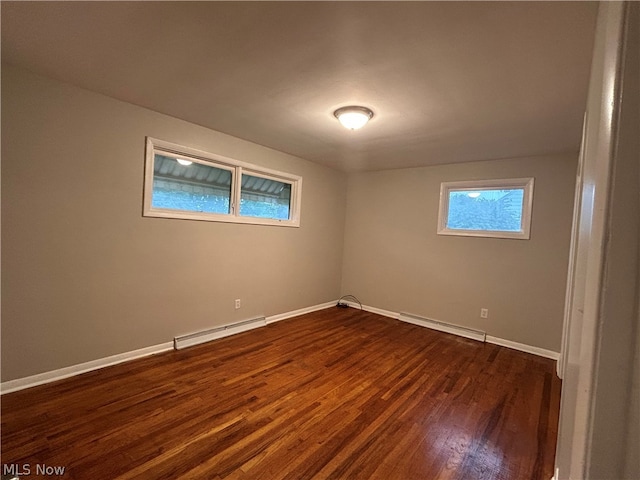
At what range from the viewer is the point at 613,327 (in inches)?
15.5

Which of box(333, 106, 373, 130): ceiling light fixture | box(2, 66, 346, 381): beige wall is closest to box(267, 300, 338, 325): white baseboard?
box(2, 66, 346, 381): beige wall

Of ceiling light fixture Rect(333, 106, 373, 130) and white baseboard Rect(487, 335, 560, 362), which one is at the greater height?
ceiling light fixture Rect(333, 106, 373, 130)

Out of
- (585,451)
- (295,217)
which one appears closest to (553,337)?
(295,217)

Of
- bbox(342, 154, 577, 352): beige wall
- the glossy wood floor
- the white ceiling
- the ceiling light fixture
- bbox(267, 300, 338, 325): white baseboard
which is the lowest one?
the glossy wood floor

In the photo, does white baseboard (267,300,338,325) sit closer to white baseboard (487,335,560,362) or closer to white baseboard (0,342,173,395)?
white baseboard (0,342,173,395)

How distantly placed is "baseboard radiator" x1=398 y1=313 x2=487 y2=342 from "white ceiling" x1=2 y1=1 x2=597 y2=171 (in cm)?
242

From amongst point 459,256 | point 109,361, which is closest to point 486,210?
point 459,256

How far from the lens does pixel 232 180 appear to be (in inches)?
137

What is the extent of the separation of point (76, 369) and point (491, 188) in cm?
481

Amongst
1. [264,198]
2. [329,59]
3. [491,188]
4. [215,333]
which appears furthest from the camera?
[264,198]

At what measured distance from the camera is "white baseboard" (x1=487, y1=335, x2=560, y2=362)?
330 centimetres

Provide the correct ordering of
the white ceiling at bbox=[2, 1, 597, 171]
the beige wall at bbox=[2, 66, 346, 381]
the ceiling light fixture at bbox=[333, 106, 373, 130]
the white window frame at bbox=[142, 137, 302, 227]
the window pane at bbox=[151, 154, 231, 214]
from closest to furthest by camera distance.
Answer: the white ceiling at bbox=[2, 1, 597, 171] < the beige wall at bbox=[2, 66, 346, 381] < the ceiling light fixture at bbox=[333, 106, 373, 130] < the white window frame at bbox=[142, 137, 302, 227] < the window pane at bbox=[151, 154, 231, 214]

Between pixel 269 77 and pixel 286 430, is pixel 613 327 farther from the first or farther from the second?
pixel 269 77

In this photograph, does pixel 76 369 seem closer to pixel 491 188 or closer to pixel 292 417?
pixel 292 417
